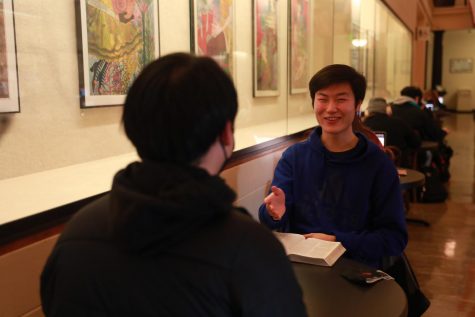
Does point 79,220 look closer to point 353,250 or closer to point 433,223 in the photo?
point 353,250

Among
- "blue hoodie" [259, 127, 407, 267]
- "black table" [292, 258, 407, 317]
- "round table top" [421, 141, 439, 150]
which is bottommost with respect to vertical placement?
"round table top" [421, 141, 439, 150]

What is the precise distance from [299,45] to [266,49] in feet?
2.71

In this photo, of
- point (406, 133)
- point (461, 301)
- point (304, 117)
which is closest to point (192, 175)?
point (461, 301)

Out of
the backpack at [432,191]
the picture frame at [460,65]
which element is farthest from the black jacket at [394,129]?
the picture frame at [460,65]

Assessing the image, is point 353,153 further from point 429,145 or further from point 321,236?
point 429,145

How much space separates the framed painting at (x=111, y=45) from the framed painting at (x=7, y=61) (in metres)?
0.34

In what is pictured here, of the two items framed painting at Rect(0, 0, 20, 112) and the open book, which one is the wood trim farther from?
the open book

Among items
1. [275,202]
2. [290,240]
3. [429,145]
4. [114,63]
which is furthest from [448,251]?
[114,63]

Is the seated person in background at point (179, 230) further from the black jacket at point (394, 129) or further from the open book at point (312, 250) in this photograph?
the black jacket at point (394, 129)

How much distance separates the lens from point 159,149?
2.60ft

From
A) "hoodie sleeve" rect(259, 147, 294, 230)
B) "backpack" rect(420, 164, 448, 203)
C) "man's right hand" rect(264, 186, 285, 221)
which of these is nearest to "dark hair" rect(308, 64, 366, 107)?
"hoodie sleeve" rect(259, 147, 294, 230)

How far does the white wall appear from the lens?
897 inches

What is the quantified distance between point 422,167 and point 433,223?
111 centimetres

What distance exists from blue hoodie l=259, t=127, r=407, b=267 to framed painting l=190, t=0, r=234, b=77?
823mm
